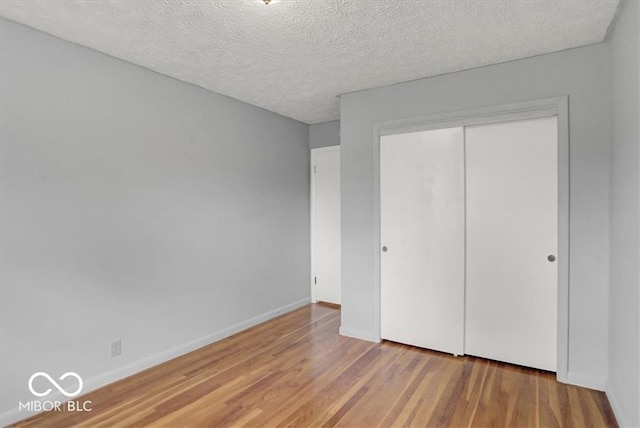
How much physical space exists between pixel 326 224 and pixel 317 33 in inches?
110

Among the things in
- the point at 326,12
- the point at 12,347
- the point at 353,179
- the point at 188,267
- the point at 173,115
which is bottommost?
the point at 12,347

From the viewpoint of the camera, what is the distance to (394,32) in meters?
2.33

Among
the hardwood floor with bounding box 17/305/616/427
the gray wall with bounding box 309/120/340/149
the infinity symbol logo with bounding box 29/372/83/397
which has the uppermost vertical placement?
the gray wall with bounding box 309/120/340/149

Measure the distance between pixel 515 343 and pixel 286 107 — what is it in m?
3.28

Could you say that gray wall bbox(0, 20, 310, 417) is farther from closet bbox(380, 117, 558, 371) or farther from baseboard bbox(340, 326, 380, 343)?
closet bbox(380, 117, 558, 371)

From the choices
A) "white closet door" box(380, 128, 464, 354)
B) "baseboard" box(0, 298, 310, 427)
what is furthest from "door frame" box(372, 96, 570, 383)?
"baseboard" box(0, 298, 310, 427)

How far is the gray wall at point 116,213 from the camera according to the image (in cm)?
220

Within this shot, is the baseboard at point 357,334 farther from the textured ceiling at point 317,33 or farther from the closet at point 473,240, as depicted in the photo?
the textured ceiling at point 317,33

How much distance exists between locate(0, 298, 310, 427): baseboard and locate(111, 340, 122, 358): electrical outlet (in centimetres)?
12

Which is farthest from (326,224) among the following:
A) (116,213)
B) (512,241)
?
(116,213)

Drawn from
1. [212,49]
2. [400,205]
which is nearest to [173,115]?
[212,49]

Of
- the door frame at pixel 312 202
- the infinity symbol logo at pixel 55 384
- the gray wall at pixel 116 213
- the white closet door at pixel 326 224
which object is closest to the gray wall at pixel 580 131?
the white closet door at pixel 326 224

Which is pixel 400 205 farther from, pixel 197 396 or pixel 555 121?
pixel 197 396

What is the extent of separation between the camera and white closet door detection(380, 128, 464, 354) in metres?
3.07
